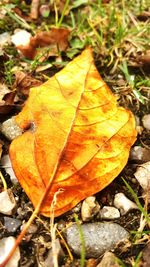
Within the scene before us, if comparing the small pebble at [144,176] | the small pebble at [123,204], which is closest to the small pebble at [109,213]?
the small pebble at [123,204]

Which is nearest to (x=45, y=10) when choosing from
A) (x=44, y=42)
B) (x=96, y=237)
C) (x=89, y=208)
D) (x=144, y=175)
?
(x=44, y=42)

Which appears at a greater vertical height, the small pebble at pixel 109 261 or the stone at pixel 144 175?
the stone at pixel 144 175

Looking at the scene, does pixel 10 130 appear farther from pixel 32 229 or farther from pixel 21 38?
pixel 21 38

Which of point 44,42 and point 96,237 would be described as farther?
point 44,42

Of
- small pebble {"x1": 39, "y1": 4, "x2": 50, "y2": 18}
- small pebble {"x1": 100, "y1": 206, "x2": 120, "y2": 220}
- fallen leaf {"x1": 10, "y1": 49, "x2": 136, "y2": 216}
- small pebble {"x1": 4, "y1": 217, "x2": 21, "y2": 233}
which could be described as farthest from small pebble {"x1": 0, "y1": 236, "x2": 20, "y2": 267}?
small pebble {"x1": 39, "y1": 4, "x2": 50, "y2": 18}

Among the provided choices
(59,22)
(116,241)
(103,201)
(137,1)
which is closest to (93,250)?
(116,241)

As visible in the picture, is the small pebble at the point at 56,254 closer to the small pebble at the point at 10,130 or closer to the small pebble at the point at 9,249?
the small pebble at the point at 9,249
